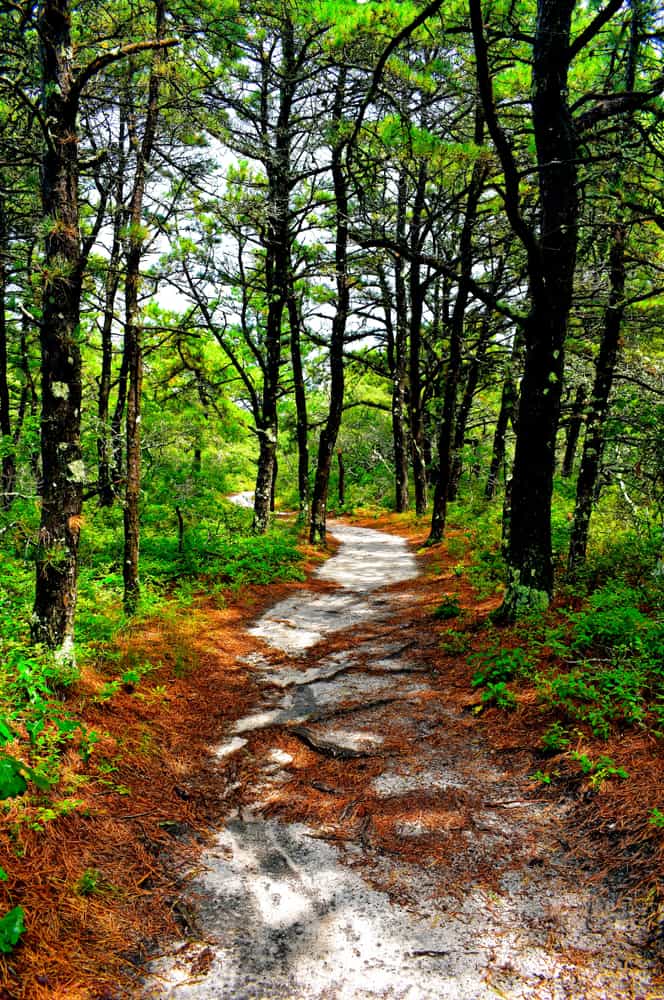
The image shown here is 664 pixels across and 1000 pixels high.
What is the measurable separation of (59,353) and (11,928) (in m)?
4.22

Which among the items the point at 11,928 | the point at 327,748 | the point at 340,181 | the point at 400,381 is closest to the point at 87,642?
the point at 327,748

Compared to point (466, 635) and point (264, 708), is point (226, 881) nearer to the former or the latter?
point (264, 708)

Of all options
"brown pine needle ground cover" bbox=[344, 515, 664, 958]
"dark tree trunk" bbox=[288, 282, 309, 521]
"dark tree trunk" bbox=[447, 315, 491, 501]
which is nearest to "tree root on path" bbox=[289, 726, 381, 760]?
"brown pine needle ground cover" bbox=[344, 515, 664, 958]

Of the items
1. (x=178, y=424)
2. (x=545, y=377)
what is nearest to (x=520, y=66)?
(x=545, y=377)

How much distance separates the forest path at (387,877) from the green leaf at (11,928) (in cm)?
61

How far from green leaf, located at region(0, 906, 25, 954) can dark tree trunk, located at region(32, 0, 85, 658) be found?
2.78 metres

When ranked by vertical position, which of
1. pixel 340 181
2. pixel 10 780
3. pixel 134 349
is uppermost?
pixel 340 181

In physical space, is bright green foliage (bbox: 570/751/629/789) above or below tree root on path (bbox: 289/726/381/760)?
above

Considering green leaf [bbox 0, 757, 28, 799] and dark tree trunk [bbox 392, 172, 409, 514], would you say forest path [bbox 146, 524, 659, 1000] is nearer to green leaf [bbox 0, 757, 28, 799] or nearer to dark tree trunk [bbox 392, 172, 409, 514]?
green leaf [bbox 0, 757, 28, 799]

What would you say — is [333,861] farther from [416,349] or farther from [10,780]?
[416,349]

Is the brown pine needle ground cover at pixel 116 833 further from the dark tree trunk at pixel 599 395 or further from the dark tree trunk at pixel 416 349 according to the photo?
the dark tree trunk at pixel 416 349

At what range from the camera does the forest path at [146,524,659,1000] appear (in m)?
2.28

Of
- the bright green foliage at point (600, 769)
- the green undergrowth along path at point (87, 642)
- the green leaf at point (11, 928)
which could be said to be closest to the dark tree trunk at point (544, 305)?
the bright green foliage at point (600, 769)

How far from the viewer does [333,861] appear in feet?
10.0
